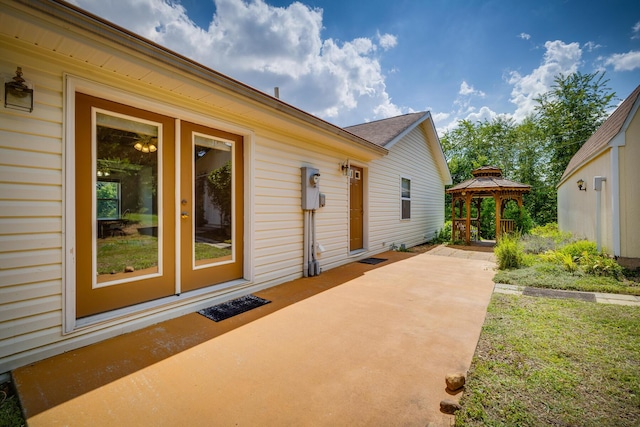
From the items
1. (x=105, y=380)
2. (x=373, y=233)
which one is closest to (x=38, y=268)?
(x=105, y=380)

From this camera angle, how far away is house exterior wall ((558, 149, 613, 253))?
17.6 feet

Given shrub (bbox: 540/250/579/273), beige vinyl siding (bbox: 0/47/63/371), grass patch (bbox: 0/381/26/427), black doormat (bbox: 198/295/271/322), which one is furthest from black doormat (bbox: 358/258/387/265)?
grass patch (bbox: 0/381/26/427)

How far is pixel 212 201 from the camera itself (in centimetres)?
362

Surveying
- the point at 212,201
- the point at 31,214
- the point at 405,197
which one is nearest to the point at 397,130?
the point at 405,197

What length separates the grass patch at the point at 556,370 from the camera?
1518 millimetres

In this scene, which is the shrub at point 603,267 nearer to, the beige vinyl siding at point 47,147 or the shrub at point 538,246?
the shrub at point 538,246

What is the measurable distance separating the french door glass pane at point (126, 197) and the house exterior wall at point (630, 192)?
25.5ft

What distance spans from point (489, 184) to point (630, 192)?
4.70 metres

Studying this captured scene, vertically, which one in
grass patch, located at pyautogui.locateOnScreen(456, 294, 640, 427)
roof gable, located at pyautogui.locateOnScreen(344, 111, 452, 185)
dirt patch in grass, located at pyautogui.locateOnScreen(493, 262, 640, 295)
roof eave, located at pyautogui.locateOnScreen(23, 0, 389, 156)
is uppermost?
roof gable, located at pyautogui.locateOnScreen(344, 111, 452, 185)

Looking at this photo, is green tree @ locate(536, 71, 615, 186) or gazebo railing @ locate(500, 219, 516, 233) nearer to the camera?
gazebo railing @ locate(500, 219, 516, 233)

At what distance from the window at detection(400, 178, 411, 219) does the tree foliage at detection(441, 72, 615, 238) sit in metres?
5.69

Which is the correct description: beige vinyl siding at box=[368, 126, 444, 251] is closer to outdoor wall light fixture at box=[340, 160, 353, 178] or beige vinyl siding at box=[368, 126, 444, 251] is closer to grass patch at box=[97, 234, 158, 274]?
outdoor wall light fixture at box=[340, 160, 353, 178]

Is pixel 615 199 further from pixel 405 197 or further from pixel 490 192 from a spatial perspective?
pixel 405 197

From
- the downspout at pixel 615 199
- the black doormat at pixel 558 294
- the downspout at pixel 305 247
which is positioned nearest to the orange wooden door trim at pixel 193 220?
the downspout at pixel 305 247
